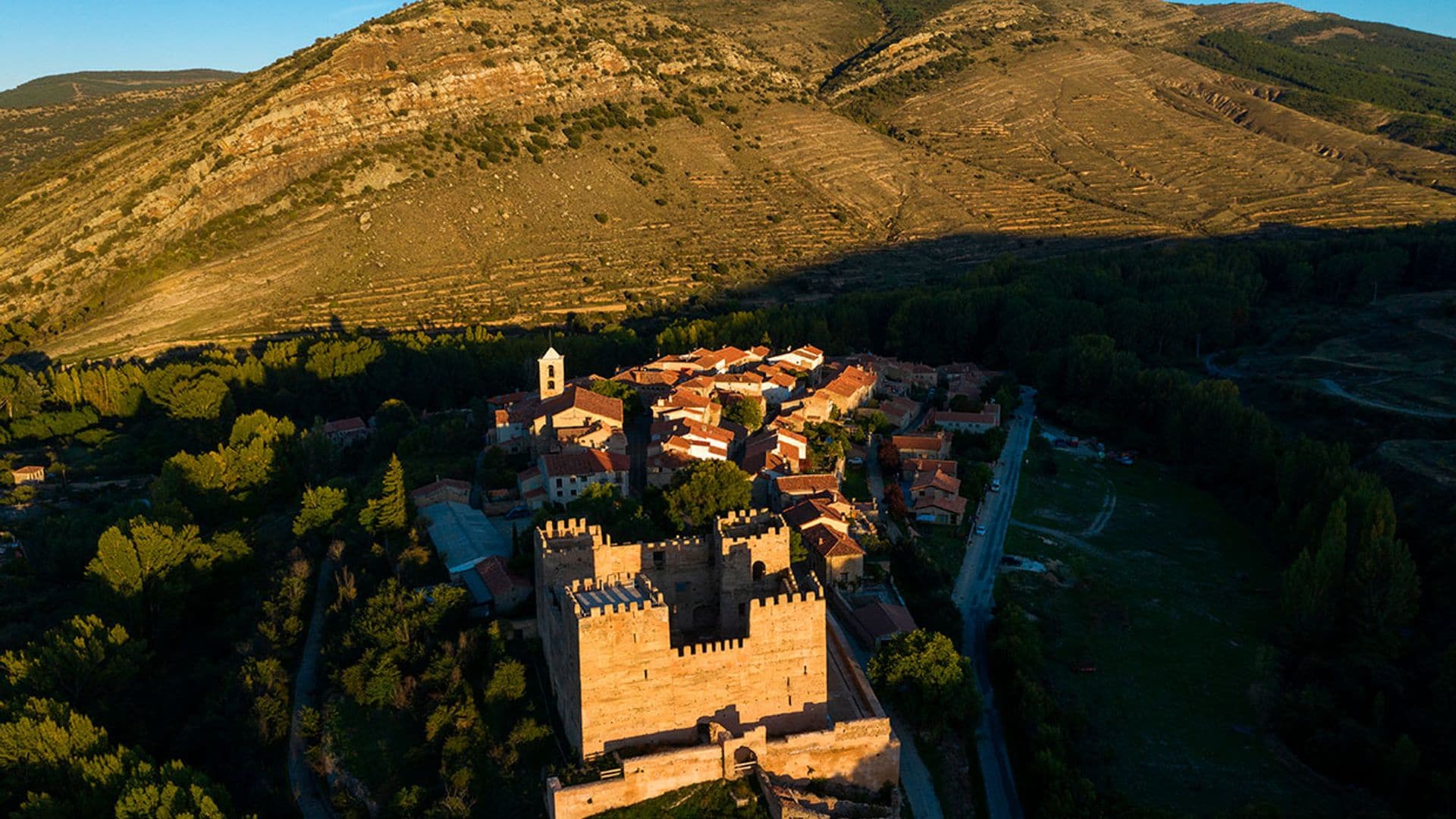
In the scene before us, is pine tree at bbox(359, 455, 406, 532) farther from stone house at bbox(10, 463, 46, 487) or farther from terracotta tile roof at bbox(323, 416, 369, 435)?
stone house at bbox(10, 463, 46, 487)

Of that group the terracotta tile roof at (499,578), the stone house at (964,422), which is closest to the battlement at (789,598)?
the terracotta tile roof at (499,578)

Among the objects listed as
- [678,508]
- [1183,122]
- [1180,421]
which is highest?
[1183,122]

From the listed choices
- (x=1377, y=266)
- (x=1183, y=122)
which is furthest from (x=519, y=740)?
(x=1183, y=122)

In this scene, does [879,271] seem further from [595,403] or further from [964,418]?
[595,403]

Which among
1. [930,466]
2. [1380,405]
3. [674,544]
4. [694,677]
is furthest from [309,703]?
[1380,405]

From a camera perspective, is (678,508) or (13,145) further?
A: (13,145)

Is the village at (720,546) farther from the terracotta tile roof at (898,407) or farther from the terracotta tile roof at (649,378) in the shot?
the terracotta tile roof at (898,407)

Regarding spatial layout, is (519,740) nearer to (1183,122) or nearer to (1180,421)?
(1180,421)
